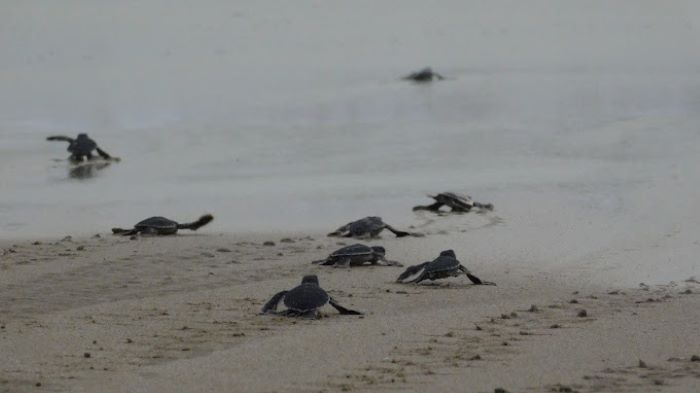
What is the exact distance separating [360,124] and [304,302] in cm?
1074

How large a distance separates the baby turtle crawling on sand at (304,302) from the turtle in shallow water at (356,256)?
1.52m

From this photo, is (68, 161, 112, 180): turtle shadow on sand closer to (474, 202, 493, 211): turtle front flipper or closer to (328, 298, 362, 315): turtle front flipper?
(474, 202, 493, 211): turtle front flipper

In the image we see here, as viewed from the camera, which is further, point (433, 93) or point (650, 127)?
point (433, 93)

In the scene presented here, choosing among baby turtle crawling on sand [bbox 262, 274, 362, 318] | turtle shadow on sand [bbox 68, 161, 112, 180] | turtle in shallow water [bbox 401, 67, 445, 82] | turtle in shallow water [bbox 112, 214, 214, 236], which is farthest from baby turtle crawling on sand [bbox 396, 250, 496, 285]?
turtle in shallow water [bbox 401, 67, 445, 82]

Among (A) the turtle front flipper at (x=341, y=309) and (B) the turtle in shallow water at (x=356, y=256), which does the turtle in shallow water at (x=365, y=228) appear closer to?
(B) the turtle in shallow water at (x=356, y=256)

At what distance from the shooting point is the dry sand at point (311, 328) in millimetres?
5641

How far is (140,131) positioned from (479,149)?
4.28m

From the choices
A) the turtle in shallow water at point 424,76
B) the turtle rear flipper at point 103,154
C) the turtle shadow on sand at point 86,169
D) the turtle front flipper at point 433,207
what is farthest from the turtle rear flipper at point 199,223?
the turtle in shallow water at point 424,76

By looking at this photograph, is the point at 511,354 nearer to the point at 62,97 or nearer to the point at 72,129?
the point at 72,129

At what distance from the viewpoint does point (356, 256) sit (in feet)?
28.2

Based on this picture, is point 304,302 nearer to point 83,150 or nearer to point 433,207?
point 433,207

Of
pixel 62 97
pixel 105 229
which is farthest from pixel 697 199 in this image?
pixel 62 97

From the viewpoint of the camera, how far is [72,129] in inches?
701

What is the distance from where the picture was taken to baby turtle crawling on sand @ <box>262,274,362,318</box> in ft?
22.6
